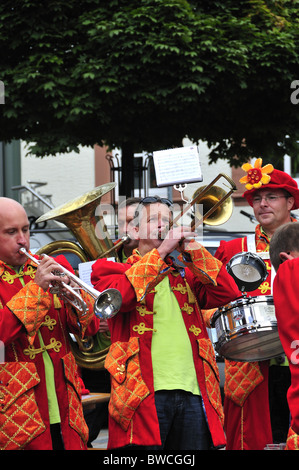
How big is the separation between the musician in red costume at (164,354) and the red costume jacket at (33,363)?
0.18m

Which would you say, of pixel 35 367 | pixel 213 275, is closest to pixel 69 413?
pixel 35 367

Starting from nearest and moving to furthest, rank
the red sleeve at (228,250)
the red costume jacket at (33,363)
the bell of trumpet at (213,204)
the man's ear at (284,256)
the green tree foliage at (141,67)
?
the man's ear at (284,256) → the red costume jacket at (33,363) → the bell of trumpet at (213,204) → the red sleeve at (228,250) → the green tree foliage at (141,67)

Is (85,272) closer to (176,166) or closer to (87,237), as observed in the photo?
(87,237)

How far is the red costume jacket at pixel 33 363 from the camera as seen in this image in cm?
331

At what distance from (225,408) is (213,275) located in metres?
1.01

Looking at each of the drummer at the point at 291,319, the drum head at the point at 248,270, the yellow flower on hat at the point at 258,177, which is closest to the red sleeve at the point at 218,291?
the drum head at the point at 248,270

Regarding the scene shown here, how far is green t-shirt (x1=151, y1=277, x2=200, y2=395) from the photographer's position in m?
3.49

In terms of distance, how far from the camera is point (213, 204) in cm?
403

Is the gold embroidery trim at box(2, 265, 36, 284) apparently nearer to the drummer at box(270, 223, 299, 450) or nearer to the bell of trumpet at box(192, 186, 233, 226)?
the bell of trumpet at box(192, 186, 233, 226)

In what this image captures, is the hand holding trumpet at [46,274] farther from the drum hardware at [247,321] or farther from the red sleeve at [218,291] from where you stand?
the drum hardware at [247,321]

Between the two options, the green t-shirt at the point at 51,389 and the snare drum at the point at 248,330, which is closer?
the green t-shirt at the point at 51,389

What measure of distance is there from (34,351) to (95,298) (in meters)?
0.37

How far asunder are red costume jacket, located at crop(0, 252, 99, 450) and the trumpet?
0.07 m

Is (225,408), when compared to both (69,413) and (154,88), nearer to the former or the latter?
(69,413)
